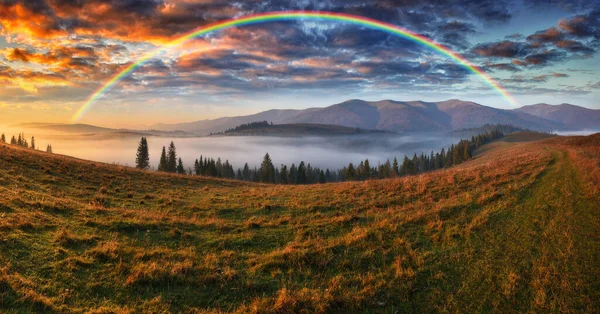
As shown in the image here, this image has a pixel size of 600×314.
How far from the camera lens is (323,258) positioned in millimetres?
9023

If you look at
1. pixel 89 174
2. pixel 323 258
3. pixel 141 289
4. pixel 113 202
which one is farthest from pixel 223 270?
pixel 89 174

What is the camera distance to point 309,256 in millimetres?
9188

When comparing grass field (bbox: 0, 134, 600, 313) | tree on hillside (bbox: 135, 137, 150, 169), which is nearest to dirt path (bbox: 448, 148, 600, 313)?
grass field (bbox: 0, 134, 600, 313)

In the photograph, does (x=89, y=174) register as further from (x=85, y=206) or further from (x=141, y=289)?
(x=141, y=289)

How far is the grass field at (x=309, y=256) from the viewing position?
657cm

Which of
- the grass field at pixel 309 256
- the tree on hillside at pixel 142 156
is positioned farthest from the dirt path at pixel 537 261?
the tree on hillside at pixel 142 156

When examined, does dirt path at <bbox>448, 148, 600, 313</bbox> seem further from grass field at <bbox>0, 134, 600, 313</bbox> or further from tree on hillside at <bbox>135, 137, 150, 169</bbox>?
tree on hillside at <bbox>135, 137, 150, 169</bbox>

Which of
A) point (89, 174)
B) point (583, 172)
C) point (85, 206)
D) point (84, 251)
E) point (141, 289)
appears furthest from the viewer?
point (89, 174)

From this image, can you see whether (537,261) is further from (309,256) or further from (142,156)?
(142,156)

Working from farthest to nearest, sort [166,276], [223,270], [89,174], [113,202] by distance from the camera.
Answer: [89,174]
[113,202]
[223,270]
[166,276]

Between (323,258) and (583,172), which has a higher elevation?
(583,172)

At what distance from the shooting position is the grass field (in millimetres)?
6566

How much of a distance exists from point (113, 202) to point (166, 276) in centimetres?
1165

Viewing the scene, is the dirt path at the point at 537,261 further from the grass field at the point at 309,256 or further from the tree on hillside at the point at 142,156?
the tree on hillside at the point at 142,156
